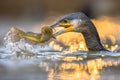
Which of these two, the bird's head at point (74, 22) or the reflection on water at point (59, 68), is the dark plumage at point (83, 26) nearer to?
the bird's head at point (74, 22)

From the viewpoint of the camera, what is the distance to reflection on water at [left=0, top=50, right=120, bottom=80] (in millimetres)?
3195

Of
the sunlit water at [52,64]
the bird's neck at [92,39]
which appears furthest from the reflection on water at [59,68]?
the bird's neck at [92,39]

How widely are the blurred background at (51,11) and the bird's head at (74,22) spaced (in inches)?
42.0

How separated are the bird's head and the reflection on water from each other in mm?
364

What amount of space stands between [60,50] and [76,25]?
0.67 ft

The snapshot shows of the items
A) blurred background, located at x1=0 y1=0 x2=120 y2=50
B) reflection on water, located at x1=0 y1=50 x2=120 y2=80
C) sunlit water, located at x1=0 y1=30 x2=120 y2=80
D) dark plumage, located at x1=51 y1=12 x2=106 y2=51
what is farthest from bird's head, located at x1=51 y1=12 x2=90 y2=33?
blurred background, located at x1=0 y1=0 x2=120 y2=50

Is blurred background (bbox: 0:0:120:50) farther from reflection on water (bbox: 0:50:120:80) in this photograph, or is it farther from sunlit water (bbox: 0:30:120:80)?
reflection on water (bbox: 0:50:120:80)

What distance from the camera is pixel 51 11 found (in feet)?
18.8

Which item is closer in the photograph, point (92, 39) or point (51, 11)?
point (92, 39)

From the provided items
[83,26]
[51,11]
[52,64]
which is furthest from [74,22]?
[51,11]

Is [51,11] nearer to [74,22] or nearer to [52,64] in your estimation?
[74,22]

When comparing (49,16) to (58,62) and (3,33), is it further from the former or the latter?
(58,62)

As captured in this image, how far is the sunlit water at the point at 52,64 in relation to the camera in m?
3.22

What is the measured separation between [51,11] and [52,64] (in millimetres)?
2148
